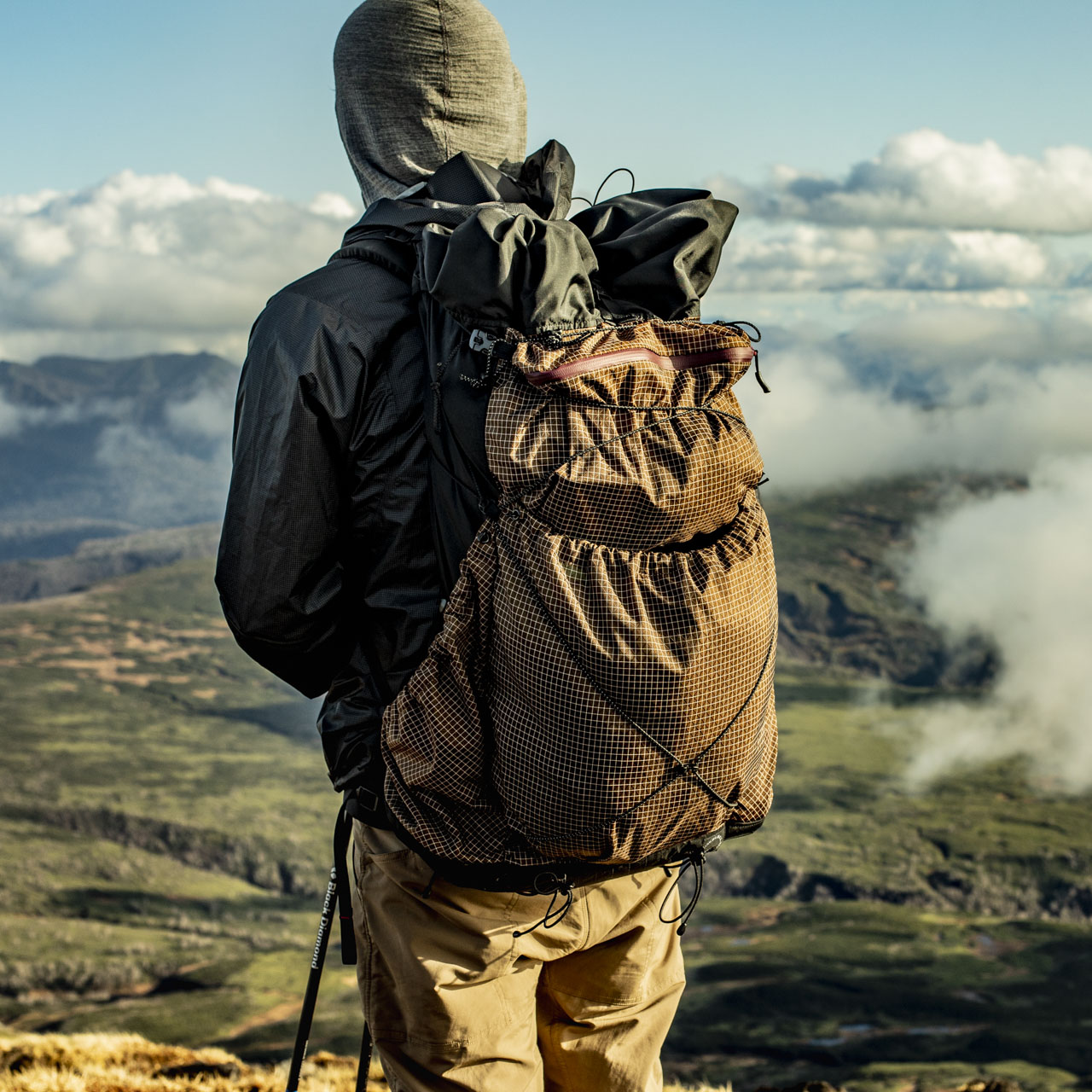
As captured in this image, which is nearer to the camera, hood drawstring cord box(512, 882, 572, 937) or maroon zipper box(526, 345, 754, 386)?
maroon zipper box(526, 345, 754, 386)

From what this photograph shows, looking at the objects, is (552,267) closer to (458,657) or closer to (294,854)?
(458,657)

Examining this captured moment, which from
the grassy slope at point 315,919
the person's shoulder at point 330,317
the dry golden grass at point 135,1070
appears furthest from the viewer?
the grassy slope at point 315,919

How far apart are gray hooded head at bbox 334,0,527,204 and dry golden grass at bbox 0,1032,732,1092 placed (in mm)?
7574

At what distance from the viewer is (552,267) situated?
3.19 metres

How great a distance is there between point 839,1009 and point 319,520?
132 metres

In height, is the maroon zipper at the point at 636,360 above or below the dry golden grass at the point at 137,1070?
above

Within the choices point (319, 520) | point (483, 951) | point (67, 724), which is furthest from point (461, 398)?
point (67, 724)

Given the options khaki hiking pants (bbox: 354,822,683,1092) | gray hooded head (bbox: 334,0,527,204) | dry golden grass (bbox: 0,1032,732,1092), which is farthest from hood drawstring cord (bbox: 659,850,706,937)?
dry golden grass (bbox: 0,1032,732,1092)

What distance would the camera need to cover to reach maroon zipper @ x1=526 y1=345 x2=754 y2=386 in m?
3.07

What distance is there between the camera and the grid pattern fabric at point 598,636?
3.04 meters

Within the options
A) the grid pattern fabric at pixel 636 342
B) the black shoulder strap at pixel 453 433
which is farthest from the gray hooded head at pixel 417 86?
the grid pattern fabric at pixel 636 342

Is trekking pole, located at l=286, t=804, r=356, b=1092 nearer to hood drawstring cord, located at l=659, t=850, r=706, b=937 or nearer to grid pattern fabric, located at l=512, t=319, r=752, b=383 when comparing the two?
hood drawstring cord, located at l=659, t=850, r=706, b=937

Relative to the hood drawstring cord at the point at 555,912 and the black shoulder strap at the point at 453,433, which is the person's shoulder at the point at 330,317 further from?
the hood drawstring cord at the point at 555,912

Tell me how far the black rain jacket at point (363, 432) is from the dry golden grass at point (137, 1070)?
21.1ft
